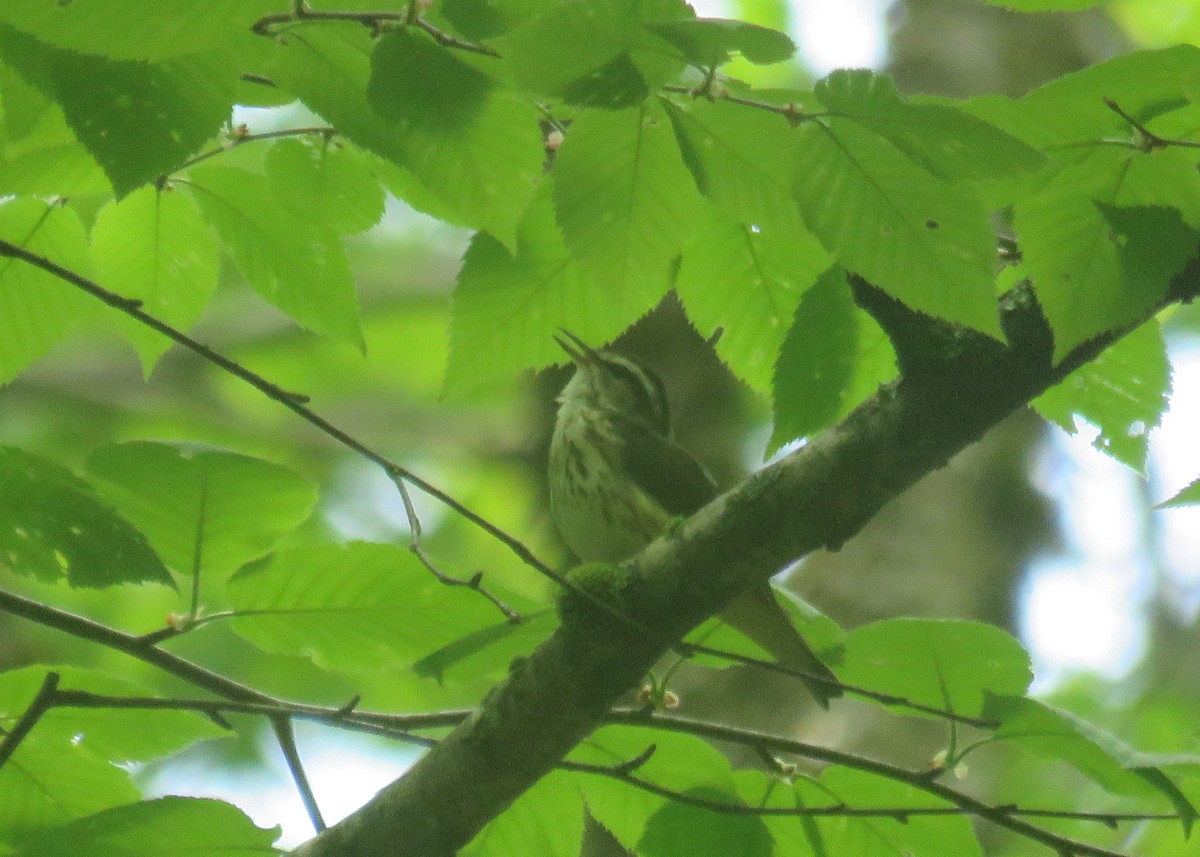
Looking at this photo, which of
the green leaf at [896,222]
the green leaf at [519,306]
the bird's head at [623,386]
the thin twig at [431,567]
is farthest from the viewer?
the bird's head at [623,386]

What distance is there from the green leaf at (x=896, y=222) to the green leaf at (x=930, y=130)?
2 centimetres

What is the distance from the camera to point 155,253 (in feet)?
6.65

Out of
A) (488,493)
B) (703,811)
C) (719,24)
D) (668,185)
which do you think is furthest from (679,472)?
(488,493)

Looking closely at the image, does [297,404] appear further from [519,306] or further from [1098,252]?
[1098,252]

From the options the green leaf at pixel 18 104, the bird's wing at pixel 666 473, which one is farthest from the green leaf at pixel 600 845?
the green leaf at pixel 18 104

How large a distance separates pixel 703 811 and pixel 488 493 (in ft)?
17.2

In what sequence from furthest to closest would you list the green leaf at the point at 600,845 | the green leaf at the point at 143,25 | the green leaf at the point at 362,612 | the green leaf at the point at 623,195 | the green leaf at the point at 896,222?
the green leaf at the point at 600,845, the green leaf at the point at 362,612, the green leaf at the point at 623,195, the green leaf at the point at 896,222, the green leaf at the point at 143,25

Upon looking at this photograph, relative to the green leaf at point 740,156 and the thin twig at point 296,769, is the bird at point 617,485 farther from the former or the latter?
the green leaf at point 740,156

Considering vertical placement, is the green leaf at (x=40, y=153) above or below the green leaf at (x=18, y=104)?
above

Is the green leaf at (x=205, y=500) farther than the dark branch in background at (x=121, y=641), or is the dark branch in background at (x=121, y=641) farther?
the green leaf at (x=205, y=500)

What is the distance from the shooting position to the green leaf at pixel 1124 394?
201 centimetres

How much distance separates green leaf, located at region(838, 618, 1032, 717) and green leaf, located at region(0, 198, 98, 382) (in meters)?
1.36

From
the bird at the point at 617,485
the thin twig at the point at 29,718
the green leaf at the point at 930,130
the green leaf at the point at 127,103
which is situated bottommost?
the thin twig at the point at 29,718

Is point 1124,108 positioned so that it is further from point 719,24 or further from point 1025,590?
point 1025,590
